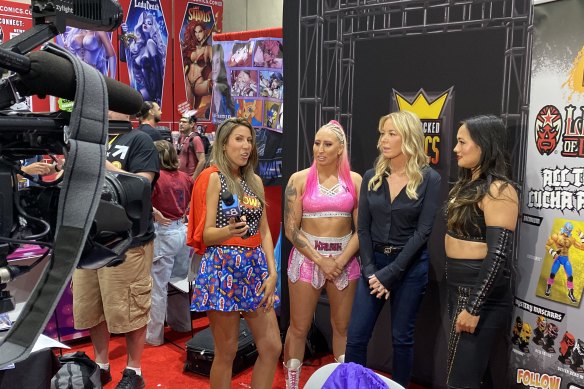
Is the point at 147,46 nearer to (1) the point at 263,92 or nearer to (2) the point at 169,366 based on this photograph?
(1) the point at 263,92

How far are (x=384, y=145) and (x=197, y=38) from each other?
5711 millimetres

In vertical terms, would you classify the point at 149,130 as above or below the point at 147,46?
below

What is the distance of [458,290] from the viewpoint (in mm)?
2674

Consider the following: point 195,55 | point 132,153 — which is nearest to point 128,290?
point 132,153

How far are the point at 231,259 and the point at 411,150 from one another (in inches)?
42.1

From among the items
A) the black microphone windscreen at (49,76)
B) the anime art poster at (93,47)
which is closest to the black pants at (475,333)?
the black microphone windscreen at (49,76)

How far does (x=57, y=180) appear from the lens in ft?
3.33

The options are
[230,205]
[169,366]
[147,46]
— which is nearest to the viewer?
[230,205]

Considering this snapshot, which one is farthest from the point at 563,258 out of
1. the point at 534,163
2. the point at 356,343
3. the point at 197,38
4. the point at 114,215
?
the point at 197,38

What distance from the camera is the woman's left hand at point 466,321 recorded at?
8.33ft

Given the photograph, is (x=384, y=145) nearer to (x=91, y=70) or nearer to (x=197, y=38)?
(x=91, y=70)

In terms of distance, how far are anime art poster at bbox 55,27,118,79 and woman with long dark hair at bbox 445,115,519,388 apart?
187 inches

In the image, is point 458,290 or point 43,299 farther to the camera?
point 458,290

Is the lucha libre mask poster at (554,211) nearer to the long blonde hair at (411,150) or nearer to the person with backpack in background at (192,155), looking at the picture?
the long blonde hair at (411,150)
